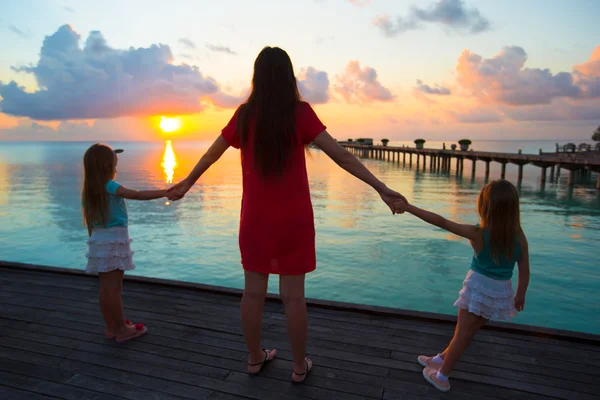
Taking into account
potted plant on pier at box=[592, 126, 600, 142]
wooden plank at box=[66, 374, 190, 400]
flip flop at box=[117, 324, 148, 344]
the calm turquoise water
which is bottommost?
the calm turquoise water

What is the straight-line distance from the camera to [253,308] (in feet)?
8.80

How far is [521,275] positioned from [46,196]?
1216 inches

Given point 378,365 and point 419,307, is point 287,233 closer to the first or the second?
point 378,365

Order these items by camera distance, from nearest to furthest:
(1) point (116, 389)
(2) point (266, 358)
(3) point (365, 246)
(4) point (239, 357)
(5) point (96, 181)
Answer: (1) point (116, 389) < (2) point (266, 358) < (4) point (239, 357) < (5) point (96, 181) < (3) point (365, 246)

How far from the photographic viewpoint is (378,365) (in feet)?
9.77

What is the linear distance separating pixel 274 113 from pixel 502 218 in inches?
62.3

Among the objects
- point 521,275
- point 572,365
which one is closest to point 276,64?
point 521,275

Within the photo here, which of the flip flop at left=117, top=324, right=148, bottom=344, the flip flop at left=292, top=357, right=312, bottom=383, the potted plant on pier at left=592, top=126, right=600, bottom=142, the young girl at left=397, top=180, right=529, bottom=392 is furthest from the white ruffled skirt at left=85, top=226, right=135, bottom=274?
the potted plant on pier at left=592, top=126, right=600, bottom=142

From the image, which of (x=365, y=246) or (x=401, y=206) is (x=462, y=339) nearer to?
(x=401, y=206)

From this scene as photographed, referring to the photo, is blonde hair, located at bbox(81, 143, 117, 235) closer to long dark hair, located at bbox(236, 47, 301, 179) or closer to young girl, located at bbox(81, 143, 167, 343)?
young girl, located at bbox(81, 143, 167, 343)

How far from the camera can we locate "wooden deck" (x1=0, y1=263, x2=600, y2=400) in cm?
266

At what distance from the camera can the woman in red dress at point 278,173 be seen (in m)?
2.41

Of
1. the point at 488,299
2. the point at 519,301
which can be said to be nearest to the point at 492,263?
the point at 488,299

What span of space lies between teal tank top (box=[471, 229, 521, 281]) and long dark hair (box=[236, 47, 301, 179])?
1400 millimetres
